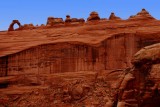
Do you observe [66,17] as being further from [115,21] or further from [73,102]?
[73,102]

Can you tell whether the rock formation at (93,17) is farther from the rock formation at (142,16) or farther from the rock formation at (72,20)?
the rock formation at (142,16)

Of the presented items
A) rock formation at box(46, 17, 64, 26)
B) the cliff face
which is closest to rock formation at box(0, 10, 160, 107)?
the cliff face

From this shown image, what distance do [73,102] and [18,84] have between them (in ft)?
21.2

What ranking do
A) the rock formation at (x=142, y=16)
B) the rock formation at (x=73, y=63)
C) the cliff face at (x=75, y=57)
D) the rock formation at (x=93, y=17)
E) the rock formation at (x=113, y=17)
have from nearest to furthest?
the rock formation at (x=73, y=63), the cliff face at (x=75, y=57), the rock formation at (x=142, y=16), the rock formation at (x=113, y=17), the rock formation at (x=93, y=17)

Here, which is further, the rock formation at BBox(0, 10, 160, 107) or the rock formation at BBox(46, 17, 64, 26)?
the rock formation at BBox(46, 17, 64, 26)

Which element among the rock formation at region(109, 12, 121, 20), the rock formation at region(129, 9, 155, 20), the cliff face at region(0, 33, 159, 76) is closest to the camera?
the cliff face at region(0, 33, 159, 76)

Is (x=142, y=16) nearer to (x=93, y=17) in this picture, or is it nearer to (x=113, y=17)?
(x=113, y=17)

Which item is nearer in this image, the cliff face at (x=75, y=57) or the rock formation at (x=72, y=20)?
the cliff face at (x=75, y=57)

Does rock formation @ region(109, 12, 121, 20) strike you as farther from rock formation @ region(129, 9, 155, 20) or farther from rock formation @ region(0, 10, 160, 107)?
rock formation @ region(0, 10, 160, 107)

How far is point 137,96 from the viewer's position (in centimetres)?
2416

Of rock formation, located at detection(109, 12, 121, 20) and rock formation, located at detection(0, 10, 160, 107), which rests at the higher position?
rock formation, located at detection(109, 12, 121, 20)

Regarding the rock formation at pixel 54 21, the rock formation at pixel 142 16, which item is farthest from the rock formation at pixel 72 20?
the rock formation at pixel 142 16

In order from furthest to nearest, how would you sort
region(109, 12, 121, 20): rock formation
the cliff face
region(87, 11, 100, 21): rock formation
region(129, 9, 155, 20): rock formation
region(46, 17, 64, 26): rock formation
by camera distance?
region(46, 17, 64, 26): rock formation
region(87, 11, 100, 21): rock formation
region(109, 12, 121, 20): rock formation
region(129, 9, 155, 20): rock formation
the cliff face

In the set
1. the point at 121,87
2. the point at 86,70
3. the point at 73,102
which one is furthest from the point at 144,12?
the point at 121,87
